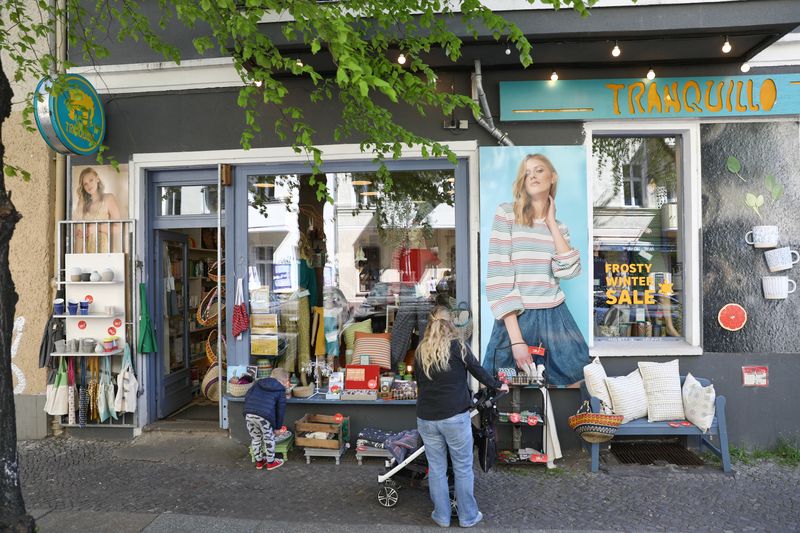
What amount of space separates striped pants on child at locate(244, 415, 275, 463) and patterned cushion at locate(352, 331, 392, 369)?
1.55m

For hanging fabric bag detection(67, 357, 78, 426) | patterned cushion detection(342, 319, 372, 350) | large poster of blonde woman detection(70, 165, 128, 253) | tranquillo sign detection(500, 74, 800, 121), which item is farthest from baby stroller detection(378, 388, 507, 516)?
large poster of blonde woman detection(70, 165, 128, 253)

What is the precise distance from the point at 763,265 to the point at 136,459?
24.3ft

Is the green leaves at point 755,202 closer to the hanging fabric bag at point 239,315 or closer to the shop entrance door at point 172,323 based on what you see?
the hanging fabric bag at point 239,315

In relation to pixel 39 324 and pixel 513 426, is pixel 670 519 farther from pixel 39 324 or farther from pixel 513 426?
pixel 39 324

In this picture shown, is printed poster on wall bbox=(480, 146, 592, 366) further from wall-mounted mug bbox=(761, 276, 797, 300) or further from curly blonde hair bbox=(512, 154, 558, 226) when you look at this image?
wall-mounted mug bbox=(761, 276, 797, 300)

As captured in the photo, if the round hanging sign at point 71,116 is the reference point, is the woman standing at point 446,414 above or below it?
below

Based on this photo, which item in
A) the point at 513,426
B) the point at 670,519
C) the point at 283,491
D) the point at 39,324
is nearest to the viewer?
the point at 670,519

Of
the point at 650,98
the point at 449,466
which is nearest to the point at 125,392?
the point at 449,466

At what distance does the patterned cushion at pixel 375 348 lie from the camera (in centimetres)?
648

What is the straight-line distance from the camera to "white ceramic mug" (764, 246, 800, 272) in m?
5.76

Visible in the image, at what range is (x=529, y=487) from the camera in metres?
4.85

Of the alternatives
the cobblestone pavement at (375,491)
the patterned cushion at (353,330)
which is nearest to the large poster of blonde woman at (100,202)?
the cobblestone pavement at (375,491)

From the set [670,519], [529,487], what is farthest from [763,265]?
[529,487]

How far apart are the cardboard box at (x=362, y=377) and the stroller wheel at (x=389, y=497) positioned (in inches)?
65.7
